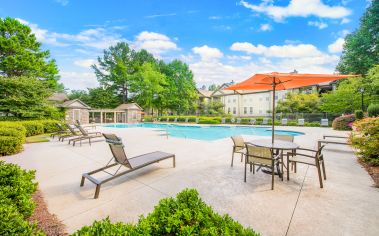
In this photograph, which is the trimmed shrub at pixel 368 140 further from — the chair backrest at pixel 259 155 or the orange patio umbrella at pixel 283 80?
the chair backrest at pixel 259 155

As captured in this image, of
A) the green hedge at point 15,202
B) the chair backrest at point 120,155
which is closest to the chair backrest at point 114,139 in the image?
the chair backrest at point 120,155

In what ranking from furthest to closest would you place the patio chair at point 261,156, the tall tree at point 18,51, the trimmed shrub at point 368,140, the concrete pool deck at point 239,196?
1. the tall tree at point 18,51
2. the trimmed shrub at point 368,140
3. the patio chair at point 261,156
4. the concrete pool deck at point 239,196

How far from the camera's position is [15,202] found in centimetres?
211

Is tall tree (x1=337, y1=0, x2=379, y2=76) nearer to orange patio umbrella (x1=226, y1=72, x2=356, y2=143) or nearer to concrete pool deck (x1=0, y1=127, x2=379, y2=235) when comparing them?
orange patio umbrella (x1=226, y1=72, x2=356, y2=143)

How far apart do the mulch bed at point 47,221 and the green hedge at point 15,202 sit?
6.3 inches

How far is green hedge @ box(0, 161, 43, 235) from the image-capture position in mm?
1466

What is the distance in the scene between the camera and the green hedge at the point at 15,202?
4.81 feet

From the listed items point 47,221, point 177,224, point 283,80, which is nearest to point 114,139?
point 47,221

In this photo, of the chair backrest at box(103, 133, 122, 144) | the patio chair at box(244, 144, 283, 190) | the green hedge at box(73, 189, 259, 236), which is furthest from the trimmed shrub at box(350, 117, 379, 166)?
the chair backrest at box(103, 133, 122, 144)

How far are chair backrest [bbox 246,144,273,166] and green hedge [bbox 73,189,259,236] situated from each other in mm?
2226

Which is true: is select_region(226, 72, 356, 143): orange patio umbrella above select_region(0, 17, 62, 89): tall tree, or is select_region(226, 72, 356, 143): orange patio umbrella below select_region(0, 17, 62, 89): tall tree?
below

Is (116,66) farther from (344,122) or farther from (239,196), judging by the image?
(239,196)

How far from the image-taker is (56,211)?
265 centimetres

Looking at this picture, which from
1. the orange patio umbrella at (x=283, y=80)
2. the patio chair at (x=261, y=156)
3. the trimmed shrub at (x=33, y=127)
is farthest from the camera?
the trimmed shrub at (x=33, y=127)
